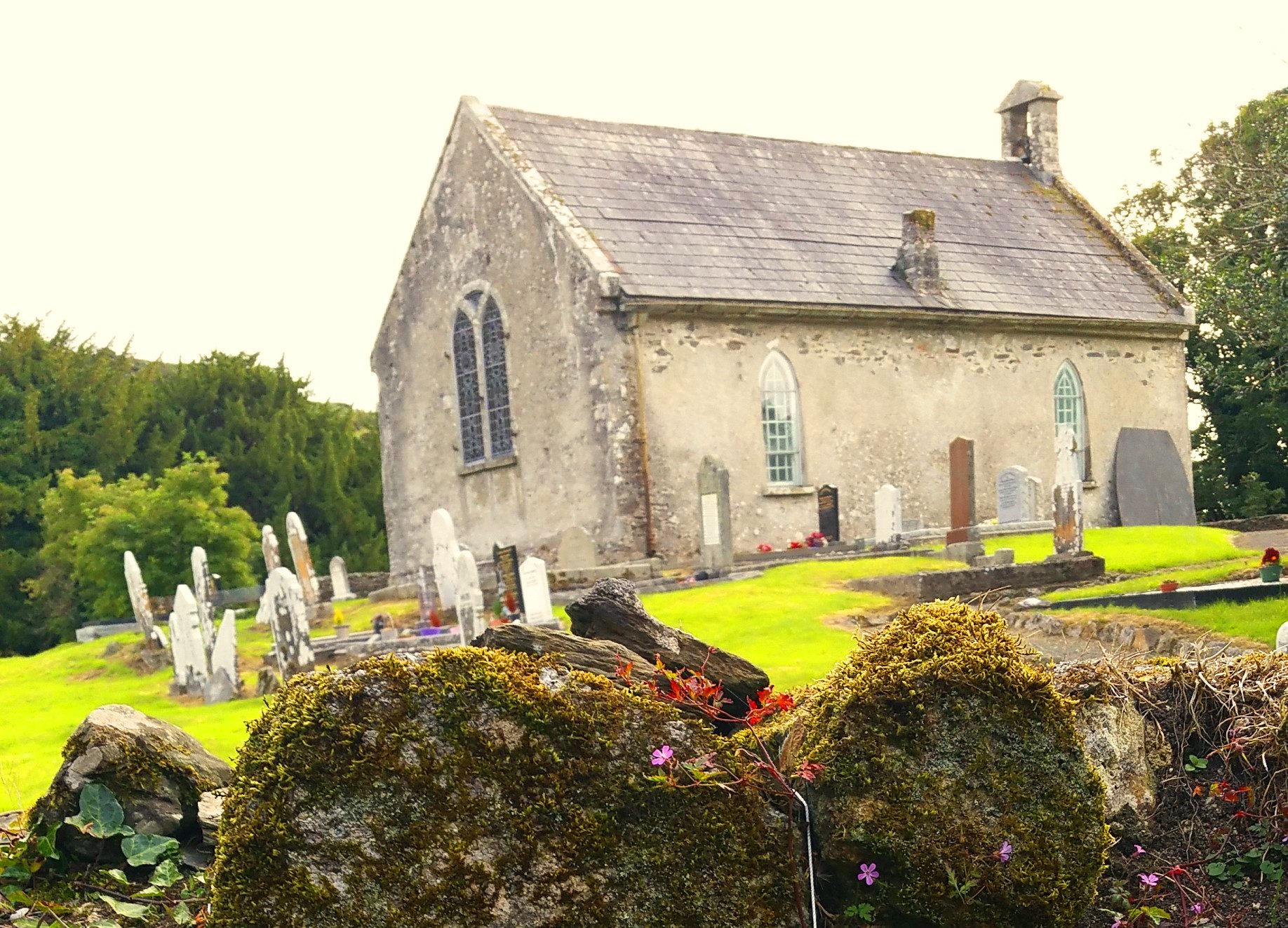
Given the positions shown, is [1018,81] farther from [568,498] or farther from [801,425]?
[568,498]

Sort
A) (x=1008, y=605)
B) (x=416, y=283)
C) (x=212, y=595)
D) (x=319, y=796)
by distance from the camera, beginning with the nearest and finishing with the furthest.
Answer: (x=319, y=796)
(x=1008, y=605)
(x=212, y=595)
(x=416, y=283)

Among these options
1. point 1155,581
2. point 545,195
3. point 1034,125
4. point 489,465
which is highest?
point 1034,125

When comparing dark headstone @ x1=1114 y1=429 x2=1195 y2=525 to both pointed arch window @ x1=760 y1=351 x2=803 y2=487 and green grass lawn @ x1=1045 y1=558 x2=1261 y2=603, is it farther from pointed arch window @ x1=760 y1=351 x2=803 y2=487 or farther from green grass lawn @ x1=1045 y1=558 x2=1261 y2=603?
green grass lawn @ x1=1045 y1=558 x2=1261 y2=603

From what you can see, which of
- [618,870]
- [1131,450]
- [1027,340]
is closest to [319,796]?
[618,870]

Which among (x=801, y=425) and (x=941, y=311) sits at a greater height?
(x=941, y=311)

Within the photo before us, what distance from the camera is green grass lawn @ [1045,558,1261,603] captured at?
16797mm

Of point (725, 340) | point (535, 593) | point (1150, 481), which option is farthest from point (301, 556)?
point (1150, 481)

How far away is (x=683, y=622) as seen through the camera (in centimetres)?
1716

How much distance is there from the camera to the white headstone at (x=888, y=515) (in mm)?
23578

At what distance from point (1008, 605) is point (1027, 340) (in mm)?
13617

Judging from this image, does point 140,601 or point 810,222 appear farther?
point 810,222

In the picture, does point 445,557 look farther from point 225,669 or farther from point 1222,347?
point 1222,347

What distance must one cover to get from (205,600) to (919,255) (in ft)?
47.3

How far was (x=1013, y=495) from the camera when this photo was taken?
27.7 metres
